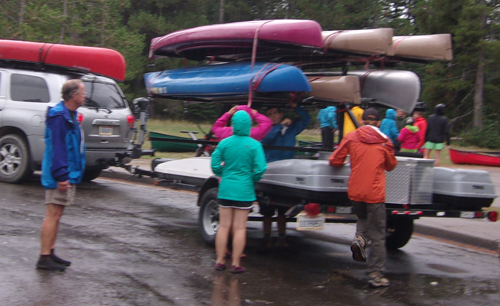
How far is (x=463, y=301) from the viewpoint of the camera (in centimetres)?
562

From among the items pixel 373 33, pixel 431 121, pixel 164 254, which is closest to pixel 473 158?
pixel 431 121

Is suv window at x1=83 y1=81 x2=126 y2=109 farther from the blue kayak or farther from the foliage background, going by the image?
the foliage background

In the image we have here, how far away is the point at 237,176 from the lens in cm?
617

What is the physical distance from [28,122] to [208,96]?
197 inches

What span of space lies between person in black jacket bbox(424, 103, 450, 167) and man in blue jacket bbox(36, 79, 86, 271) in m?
9.70

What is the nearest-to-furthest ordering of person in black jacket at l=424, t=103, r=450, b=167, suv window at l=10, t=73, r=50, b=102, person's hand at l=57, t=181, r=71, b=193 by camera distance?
person's hand at l=57, t=181, r=71, b=193
suv window at l=10, t=73, r=50, b=102
person in black jacket at l=424, t=103, r=450, b=167

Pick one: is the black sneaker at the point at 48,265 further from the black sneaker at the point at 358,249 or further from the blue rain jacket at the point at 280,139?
the black sneaker at the point at 358,249

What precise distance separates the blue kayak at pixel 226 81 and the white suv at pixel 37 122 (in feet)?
9.91

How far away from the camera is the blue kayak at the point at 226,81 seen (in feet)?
21.6

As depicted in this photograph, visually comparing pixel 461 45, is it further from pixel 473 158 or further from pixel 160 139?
pixel 160 139

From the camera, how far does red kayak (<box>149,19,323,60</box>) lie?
665 centimetres

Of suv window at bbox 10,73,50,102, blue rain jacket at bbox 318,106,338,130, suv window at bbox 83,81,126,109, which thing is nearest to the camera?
blue rain jacket at bbox 318,106,338,130

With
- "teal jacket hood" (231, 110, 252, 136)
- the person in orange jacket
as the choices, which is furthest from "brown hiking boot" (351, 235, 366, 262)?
"teal jacket hood" (231, 110, 252, 136)

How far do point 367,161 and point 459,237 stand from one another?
356cm
